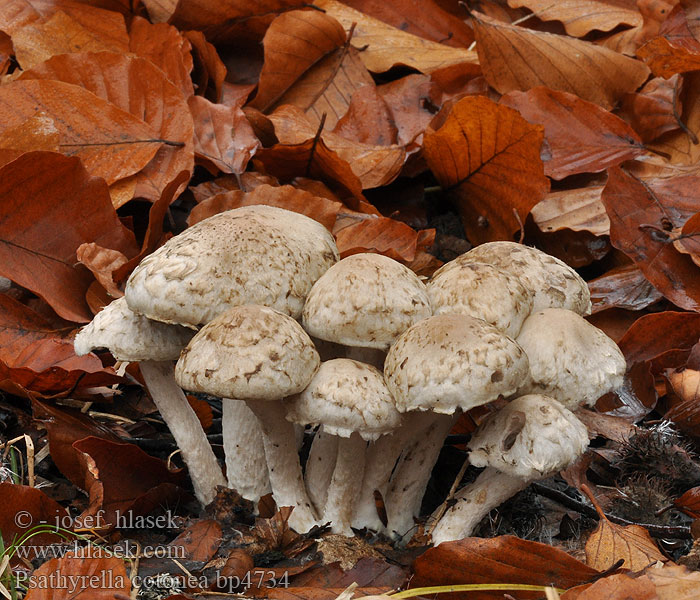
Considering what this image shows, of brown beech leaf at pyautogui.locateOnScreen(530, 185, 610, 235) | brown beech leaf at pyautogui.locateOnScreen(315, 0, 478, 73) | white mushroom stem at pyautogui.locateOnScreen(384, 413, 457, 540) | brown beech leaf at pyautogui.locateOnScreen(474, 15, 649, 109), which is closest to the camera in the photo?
white mushroom stem at pyautogui.locateOnScreen(384, 413, 457, 540)

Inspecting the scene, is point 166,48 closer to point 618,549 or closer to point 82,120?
point 82,120

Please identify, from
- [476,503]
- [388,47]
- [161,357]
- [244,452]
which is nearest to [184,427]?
[244,452]

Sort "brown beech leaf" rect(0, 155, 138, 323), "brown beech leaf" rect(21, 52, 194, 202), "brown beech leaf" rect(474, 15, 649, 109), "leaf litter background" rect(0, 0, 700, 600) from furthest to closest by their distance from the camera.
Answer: "brown beech leaf" rect(474, 15, 649, 109) → "brown beech leaf" rect(21, 52, 194, 202) → "brown beech leaf" rect(0, 155, 138, 323) → "leaf litter background" rect(0, 0, 700, 600)

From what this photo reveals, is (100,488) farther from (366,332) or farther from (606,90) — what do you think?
(606,90)

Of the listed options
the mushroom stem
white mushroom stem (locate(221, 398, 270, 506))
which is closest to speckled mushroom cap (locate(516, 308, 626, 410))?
the mushroom stem

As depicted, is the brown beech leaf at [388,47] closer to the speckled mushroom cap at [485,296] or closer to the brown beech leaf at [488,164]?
the brown beech leaf at [488,164]

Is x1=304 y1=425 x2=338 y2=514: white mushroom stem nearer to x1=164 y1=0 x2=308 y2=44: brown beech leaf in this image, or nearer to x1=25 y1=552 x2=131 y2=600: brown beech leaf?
x1=25 y1=552 x2=131 y2=600: brown beech leaf

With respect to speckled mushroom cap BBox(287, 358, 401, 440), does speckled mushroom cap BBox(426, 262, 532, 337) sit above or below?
above
